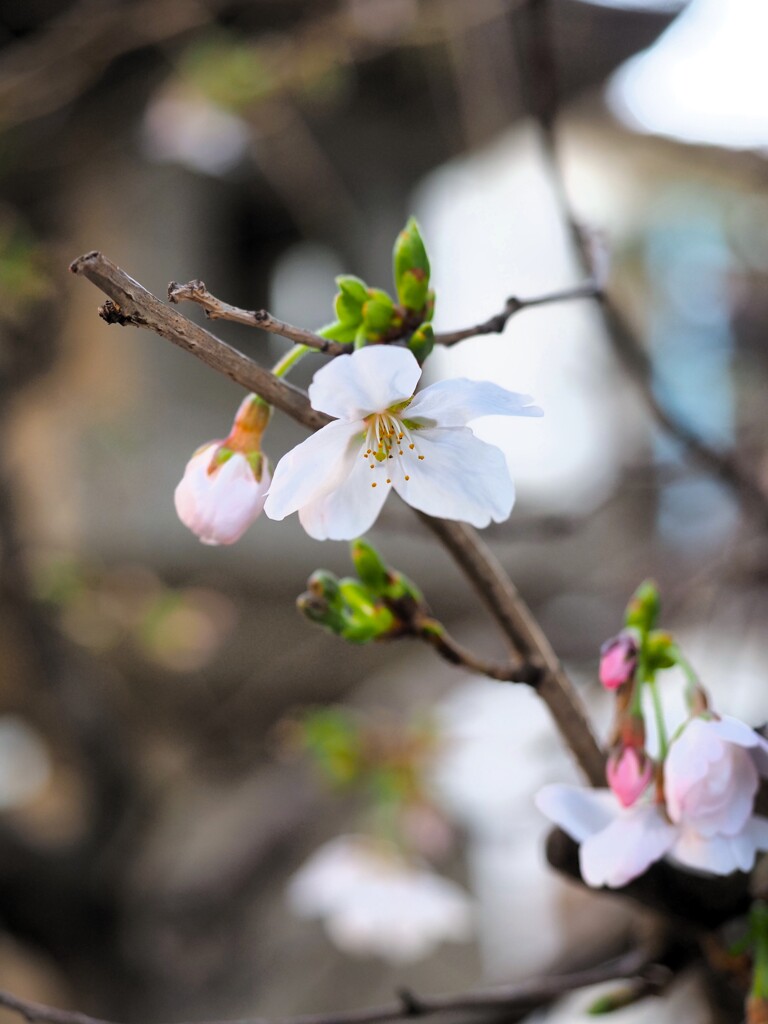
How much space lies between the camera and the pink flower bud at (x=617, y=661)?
345 mm

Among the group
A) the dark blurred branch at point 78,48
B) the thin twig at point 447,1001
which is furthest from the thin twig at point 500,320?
the dark blurred branch at point 78,48

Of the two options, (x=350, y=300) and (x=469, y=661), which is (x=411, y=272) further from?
(x=469, y=661)

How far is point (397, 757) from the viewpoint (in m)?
1.02

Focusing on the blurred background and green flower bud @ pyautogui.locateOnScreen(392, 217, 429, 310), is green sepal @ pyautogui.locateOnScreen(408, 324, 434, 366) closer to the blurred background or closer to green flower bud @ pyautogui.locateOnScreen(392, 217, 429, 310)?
green flower bud @ pyautogui.locateOnScreen(392, 217, 429, 310)

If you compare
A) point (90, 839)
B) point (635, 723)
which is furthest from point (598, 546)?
point (635, 723)

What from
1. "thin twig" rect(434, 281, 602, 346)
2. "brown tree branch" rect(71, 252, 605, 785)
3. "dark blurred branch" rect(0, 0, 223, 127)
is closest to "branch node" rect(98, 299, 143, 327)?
"brown tree branch" rect(71, 252, 605, 785)

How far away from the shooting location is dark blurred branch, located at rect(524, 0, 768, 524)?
54cm

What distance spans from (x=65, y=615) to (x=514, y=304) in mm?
1165

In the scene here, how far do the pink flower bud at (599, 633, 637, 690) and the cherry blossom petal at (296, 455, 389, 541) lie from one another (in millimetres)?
112

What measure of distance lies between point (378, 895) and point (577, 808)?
0.63 meters

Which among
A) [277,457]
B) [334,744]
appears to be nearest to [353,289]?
[334,744]

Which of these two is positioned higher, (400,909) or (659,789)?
(659,789)

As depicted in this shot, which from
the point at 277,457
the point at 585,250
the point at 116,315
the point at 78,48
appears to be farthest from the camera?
the point at 277,457

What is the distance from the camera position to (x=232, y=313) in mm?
246
